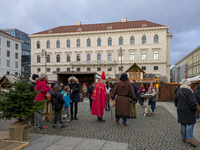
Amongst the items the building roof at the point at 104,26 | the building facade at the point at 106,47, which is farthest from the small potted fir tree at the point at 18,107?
the building roof at the point at 104,26

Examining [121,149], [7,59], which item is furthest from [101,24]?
[121,149]

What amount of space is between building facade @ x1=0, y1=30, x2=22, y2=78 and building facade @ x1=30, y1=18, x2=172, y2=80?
589cm

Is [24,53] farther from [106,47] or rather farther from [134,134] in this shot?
[134,134]

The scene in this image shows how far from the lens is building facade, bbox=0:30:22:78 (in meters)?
45.1

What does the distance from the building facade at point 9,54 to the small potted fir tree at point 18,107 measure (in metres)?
47.1

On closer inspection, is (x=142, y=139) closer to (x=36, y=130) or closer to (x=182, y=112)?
(x=182, y=112)

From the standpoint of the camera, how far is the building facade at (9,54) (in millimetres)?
45094

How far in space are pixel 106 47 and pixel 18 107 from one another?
42.8 meters

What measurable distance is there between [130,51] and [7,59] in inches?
1380

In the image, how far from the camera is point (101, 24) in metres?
49.6

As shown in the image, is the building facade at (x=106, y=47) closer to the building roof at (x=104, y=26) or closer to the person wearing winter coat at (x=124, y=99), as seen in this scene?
the building roof at (x=104, y=26)

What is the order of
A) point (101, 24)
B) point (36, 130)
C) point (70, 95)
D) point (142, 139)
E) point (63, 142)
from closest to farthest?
point (63, 142) < point (142, 139) < point (36, 130) < point (70, 95) < point (101, 24)

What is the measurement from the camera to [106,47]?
4600 cm

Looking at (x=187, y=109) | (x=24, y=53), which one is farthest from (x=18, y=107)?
(x=24, y=53)
